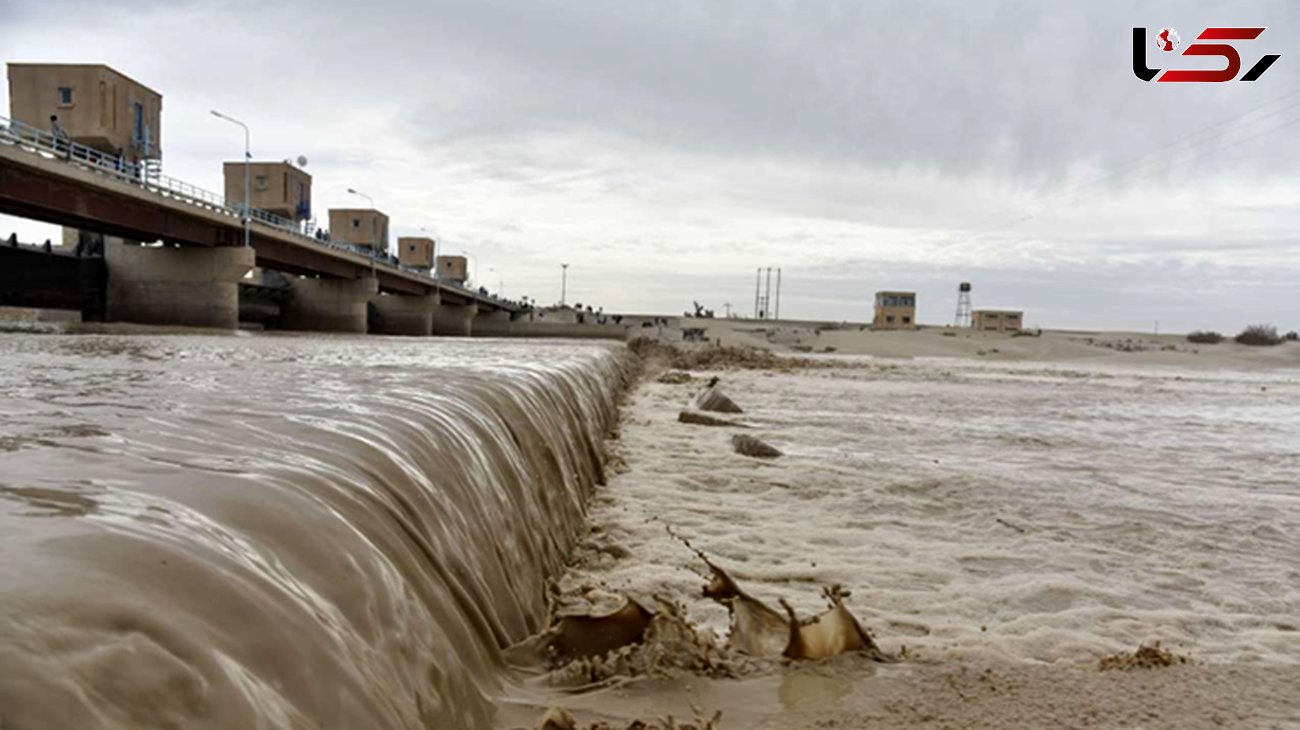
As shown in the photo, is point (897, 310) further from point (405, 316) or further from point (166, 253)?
point (166, 253)

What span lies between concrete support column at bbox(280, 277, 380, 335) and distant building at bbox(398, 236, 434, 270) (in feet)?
113

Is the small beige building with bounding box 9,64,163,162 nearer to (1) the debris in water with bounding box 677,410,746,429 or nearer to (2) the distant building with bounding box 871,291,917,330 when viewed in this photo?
(1) the debris in water with bounding box 677,410,746,429

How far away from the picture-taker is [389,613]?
204 cm

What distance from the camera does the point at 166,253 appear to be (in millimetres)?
30328

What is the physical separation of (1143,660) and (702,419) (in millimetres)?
8508

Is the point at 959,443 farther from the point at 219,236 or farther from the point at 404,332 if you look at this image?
the point at 404,332

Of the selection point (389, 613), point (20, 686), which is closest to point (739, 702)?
point (389, 613)

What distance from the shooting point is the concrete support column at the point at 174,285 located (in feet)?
97.6

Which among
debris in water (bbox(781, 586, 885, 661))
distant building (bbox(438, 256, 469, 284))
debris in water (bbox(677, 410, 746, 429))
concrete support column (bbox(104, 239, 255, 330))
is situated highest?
distant building (bbox(438, 256, 469, 284))

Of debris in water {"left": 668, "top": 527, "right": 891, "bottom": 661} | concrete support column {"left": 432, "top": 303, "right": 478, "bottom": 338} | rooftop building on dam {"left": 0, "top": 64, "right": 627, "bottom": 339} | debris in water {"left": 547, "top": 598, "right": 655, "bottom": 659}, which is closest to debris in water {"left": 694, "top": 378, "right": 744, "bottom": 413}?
debris in water {"left": 668, "top": 527, "right": 891, "bottom": 661}

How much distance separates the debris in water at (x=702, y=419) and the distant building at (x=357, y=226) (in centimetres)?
5804

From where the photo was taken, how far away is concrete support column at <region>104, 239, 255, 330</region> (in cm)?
2975

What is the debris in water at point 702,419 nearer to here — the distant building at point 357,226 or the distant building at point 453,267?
the distant building at point 357,226

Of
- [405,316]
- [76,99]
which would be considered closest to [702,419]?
[76,99]
